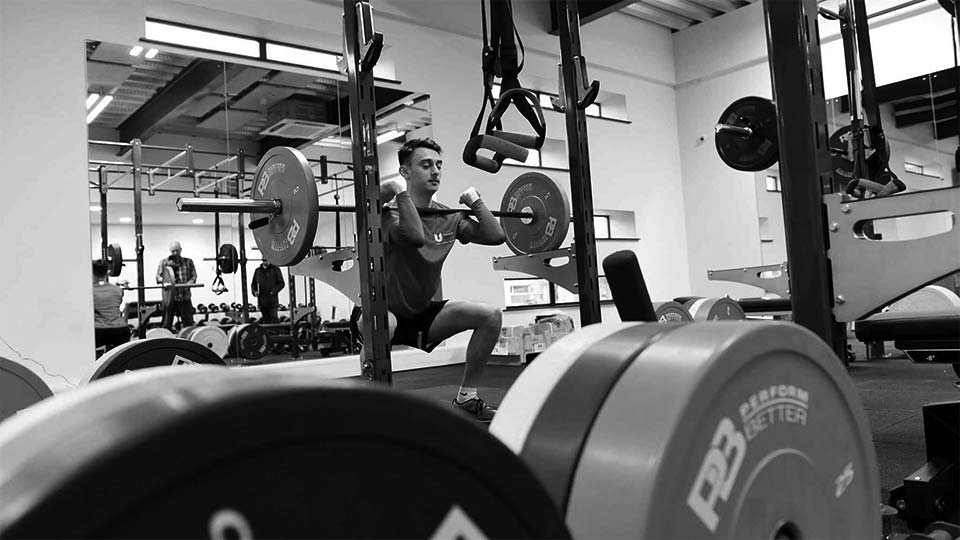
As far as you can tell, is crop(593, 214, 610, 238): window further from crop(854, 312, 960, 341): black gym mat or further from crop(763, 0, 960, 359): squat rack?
crop(763, 0, 960, 359): squat rack

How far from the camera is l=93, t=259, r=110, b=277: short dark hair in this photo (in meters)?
4.98

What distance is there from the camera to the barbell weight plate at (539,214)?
378 centimetres

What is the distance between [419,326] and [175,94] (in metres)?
3.70

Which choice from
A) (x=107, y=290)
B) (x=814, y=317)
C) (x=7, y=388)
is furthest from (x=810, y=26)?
(x=107, y=290)

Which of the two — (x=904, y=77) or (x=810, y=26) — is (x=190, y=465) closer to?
(x=810, y=26)

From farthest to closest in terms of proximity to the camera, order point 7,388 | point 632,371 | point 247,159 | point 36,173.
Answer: point 247,159
point 36,173
point 7,388
point 632,371

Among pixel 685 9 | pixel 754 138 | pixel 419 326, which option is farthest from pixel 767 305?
pixel 685 9

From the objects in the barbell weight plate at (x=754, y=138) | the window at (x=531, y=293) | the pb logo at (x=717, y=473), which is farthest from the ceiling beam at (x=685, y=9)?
the pb logo at (x=717, y=473)

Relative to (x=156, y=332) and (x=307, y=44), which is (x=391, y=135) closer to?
(x=307, y=44)

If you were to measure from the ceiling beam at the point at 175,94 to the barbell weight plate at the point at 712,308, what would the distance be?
4171mm

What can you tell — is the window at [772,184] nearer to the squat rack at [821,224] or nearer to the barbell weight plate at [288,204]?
the barbell weight plate at [288,204]

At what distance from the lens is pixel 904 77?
754cm

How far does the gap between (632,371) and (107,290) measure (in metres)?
5.05

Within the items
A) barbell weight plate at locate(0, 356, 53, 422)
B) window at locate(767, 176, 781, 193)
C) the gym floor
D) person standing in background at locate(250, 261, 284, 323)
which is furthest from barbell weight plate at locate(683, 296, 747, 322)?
window at locate(767, 176, 781, 193)
